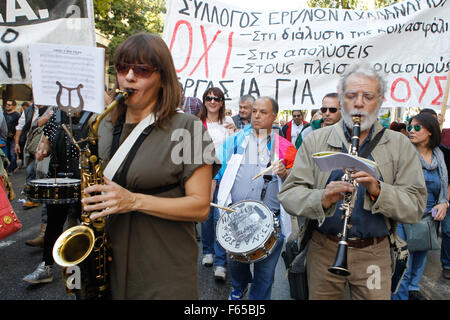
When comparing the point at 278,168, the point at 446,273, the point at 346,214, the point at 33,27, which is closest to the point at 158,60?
the point at 346,214

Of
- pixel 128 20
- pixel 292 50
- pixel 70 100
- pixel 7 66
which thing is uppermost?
pixel 128 20

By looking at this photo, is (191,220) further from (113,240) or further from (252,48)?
(252,48)

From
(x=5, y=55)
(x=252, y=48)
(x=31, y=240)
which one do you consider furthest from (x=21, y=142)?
(x=252, y=48)

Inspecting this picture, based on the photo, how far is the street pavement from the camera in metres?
3.48

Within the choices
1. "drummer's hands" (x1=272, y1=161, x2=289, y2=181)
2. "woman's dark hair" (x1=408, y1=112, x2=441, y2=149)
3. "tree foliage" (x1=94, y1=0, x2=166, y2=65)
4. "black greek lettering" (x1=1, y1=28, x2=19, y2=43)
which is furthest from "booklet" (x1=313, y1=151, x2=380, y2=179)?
"tree foliage" (x1=94, y1=0, x2=166, y2=65)

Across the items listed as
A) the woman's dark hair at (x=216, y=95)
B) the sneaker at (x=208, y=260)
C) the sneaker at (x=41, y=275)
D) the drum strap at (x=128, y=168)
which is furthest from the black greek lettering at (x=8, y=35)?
the sneaker at (x=208, y=260)

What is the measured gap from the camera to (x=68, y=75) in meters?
2.27

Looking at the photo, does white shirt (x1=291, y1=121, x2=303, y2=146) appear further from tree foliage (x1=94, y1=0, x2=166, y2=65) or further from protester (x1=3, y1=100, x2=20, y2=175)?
tree foliage (x1=94, y1=0, x2=166, y2=65)

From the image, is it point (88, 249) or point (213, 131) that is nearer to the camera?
point (88, 249)

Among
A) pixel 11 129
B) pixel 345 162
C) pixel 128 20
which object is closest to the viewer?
pixel 345 162

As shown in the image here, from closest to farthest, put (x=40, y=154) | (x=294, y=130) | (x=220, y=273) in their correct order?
1. (x=40, y=154)
2. (x=220, y=273)
3. (x=294, y=130)

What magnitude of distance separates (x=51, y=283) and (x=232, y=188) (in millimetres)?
2169

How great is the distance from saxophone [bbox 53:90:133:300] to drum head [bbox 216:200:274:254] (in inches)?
60.5

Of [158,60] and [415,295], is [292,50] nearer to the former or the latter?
[415,295]
